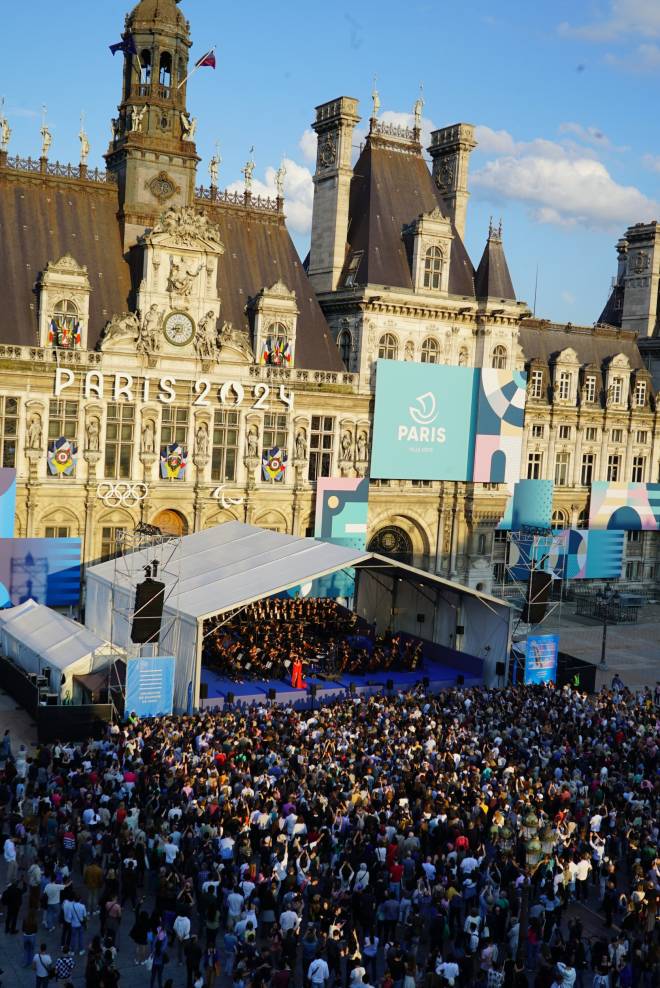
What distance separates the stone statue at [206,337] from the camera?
174 ft

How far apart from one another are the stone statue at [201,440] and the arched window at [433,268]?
51.5 feet

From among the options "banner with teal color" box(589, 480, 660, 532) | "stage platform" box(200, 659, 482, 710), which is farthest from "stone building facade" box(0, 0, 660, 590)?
"stage platform" box(200, 659, 482, 710)

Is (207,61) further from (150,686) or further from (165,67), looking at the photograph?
(150,686)

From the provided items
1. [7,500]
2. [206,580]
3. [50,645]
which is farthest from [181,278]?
[50,645]

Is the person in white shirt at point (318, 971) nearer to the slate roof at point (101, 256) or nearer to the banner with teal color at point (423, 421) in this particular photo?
the slate roof at point (101, 256)

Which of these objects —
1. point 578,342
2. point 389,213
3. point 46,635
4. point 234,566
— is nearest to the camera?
point 46,635

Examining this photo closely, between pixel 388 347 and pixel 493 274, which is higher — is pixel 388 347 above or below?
below

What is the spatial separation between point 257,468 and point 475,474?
13.1m

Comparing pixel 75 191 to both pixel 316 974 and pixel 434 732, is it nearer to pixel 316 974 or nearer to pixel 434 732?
pixel 434 732

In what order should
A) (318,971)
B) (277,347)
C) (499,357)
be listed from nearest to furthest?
(318,971) < (277,347) < (499,357)

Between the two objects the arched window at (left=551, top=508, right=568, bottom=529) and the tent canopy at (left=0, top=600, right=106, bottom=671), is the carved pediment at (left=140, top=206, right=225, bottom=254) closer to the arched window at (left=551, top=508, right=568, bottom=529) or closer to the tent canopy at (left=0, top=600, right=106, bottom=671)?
the tent canopy at (left=0, top=600, right=106, bottom=671)

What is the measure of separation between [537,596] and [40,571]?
73.3 ft

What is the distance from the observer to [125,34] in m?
54.3

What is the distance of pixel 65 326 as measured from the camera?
165 feet
